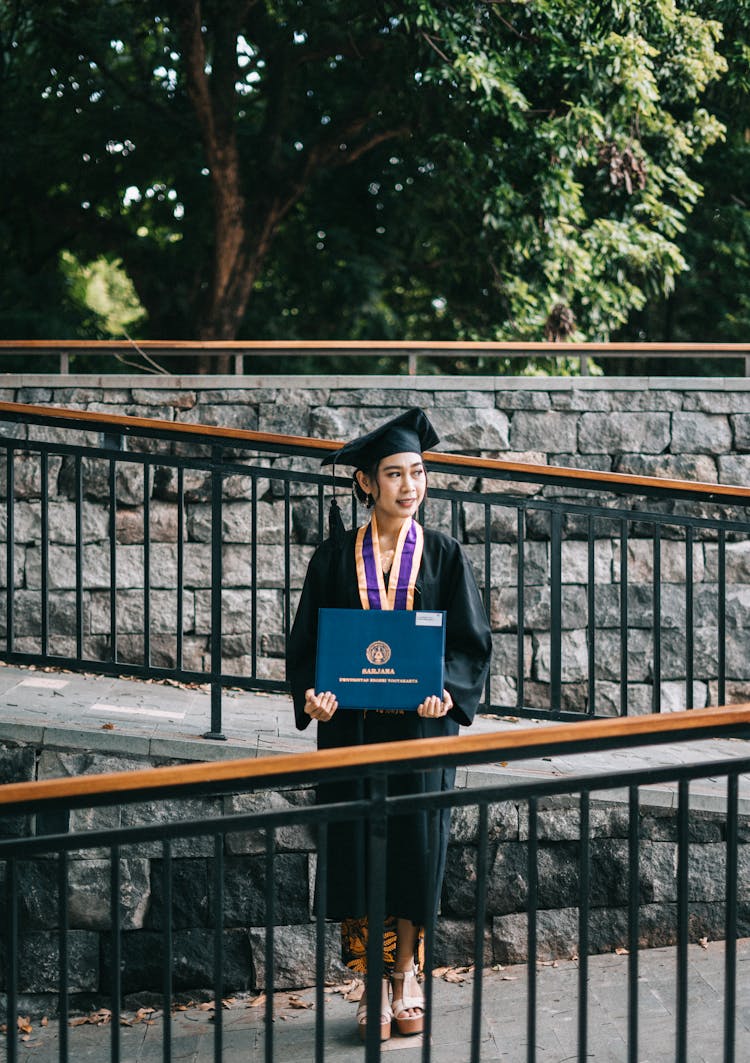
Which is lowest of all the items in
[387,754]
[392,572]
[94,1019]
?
[94,1019]

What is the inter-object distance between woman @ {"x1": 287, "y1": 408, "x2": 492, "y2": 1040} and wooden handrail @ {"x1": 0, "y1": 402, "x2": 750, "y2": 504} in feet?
3.52

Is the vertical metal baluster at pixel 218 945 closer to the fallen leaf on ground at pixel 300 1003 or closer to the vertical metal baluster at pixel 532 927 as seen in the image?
the vertical metal baluster at pixel 532 927

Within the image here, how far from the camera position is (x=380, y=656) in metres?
3.22

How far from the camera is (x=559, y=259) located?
938cm

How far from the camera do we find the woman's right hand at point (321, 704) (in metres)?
3.27

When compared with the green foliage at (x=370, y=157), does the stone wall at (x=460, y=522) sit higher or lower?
lower

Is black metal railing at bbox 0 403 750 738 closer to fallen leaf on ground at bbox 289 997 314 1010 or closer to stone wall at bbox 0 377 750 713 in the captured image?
stone wall at bbox 0 377 750 713

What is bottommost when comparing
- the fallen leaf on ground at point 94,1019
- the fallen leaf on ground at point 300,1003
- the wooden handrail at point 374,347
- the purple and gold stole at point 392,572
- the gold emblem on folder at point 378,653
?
the fallen leaf on ground at point 94,1019

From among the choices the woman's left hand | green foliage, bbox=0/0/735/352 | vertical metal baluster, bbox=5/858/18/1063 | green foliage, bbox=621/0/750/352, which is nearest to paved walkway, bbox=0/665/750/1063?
the woman's left hand

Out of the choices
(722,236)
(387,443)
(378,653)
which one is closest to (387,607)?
(378,653)

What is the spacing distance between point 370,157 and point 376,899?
10.8m

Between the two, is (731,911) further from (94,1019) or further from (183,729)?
(94,1019)

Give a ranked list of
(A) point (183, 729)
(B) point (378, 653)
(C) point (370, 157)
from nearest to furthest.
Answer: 1. (B) point (378, 653)
2. (A) point (183, 729)
3. (C) point (370, 157)

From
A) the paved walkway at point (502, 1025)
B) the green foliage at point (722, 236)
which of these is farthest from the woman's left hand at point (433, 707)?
the green foliage at point (722, 236)
